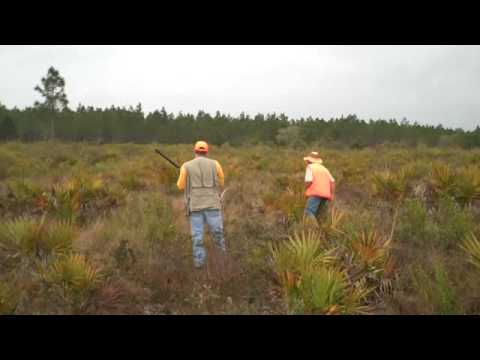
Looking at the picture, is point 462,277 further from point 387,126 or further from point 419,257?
point 387,126

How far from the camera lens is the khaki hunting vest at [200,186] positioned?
566 cm

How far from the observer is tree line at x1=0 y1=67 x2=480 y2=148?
2021 inches

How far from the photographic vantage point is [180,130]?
6169 centimetres

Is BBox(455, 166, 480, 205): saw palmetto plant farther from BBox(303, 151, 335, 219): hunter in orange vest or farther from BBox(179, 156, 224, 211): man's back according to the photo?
BBox(179, 156, 224, 211): man's back

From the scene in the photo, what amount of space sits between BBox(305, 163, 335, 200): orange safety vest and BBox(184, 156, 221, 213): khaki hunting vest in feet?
7.20

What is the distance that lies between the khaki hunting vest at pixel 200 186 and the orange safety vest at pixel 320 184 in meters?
2.19

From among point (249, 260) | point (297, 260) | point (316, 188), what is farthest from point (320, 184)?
point (297, 260)

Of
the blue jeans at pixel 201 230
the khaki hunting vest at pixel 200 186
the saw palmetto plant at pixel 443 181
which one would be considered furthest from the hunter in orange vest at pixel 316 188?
the saw palmetto plant at pixel 443 181

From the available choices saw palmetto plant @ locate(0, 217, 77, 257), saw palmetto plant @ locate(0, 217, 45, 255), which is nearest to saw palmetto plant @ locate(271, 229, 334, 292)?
saw palmetto plant @ locate(0, 217, 77, 257)

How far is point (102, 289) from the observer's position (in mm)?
4477

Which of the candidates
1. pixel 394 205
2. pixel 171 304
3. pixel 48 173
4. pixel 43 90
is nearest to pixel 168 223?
pixel 171 304

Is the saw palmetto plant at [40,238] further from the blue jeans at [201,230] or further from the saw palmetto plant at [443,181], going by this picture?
the saw palmetto plant at [443,181]

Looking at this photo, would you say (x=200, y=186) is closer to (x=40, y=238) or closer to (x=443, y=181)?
(x=40, y=238)

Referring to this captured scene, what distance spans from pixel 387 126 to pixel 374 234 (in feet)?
233
